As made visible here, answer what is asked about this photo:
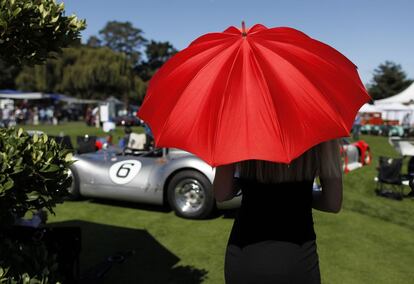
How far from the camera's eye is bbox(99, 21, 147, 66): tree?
104000 millimetres

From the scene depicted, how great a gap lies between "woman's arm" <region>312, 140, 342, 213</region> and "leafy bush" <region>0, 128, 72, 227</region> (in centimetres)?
160

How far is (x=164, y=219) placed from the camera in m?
6.73

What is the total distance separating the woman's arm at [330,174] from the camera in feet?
5.93

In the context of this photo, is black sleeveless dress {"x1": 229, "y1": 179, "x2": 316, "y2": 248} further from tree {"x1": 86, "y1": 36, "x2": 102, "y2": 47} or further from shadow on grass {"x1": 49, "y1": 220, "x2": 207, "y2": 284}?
tree {"x1": 86, "y1": 36, "x2": 102, "y2": 47}

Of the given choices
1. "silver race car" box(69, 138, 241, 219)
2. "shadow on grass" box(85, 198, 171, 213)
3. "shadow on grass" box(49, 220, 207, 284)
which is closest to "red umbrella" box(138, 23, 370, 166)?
"shadow on grass" box(49, 220, 207, 284)

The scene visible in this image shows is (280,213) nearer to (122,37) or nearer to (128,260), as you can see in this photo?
(128,260)

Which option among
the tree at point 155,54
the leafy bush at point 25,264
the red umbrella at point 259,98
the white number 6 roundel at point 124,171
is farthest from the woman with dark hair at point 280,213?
the tree at point 155,54

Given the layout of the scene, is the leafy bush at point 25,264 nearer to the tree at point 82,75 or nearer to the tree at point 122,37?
the tree at point 82,75

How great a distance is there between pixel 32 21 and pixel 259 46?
166cm

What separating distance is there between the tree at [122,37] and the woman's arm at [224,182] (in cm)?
10483

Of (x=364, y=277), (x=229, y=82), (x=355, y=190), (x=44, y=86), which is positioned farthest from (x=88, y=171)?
(x=44, y=86)

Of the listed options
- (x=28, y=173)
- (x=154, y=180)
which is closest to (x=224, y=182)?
(x=28, y=173)

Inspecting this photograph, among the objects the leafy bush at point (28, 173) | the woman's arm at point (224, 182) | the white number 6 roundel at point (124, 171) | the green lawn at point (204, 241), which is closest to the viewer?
the woman's arm at point (224, 182)

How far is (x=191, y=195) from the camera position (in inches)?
264
